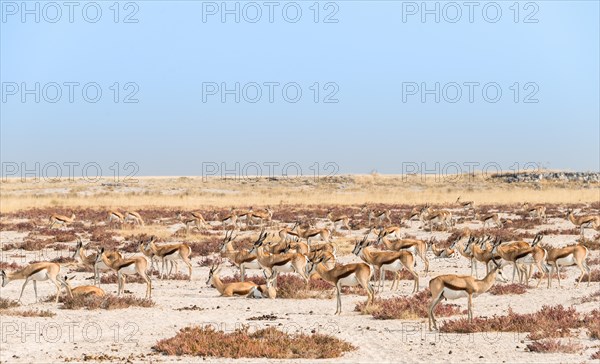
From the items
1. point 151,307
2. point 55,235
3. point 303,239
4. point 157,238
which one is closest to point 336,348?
point 151,307

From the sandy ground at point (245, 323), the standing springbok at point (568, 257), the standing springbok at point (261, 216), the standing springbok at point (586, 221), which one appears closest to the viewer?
the sandy ground at point (245, 323)

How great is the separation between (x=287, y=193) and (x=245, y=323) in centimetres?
5643

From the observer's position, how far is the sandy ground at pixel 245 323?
10727 mm

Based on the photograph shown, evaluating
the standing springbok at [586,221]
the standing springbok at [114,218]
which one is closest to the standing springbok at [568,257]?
Result: the standing springbok at [586,221]

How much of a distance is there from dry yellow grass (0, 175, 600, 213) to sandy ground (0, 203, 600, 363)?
34478 mm

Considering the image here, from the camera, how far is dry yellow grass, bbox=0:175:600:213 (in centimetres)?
5434

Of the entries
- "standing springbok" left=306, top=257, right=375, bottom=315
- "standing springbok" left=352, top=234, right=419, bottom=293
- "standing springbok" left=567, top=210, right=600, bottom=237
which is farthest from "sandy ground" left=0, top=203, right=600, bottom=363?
"standing springbok" left=567, top=210, right=600, bottom=237

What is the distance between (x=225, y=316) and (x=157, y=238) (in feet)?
51.9

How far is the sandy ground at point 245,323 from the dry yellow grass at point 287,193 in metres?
34.5

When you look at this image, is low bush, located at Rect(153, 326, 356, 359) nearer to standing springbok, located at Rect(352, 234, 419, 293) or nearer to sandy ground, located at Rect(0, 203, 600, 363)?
sandy ground, located at Rect(0, 203, 600, 363)

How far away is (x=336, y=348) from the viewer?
10922mm

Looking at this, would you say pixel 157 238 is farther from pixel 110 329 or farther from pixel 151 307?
pixel 110 329

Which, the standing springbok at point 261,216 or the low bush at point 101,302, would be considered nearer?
the low bush at point 101,302

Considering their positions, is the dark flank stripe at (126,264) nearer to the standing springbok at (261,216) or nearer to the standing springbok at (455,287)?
the standing springbok at (455,287)
